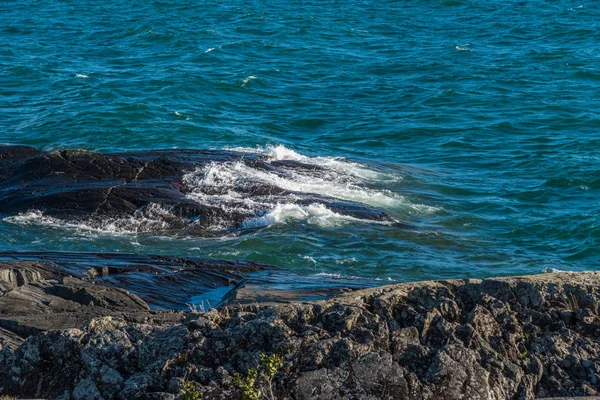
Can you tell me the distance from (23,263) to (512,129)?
2263cm

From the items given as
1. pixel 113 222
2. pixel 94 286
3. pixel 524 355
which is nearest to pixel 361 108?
pixel 113 222

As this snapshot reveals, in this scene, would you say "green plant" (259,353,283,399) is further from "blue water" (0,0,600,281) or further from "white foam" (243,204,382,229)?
"white foam" (243,204,382,229)

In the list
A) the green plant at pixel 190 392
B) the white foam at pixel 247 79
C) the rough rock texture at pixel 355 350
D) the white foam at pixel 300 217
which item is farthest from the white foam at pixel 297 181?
the green plant at pixel 190 392

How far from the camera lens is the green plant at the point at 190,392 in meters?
5.67

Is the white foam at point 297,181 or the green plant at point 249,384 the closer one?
the green plant at point 249,384

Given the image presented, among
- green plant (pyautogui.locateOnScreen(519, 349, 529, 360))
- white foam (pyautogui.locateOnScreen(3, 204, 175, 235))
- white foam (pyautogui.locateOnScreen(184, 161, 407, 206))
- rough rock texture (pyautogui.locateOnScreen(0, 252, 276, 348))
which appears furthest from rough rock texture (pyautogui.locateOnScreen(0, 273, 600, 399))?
white foam (pyautogui.locateOnScreen(184, 161, 407, 206))

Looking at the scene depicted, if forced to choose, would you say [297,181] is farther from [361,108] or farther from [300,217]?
[361,108]

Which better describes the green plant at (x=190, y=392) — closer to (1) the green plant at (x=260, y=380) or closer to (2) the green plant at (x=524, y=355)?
(1) the green plant at (x=260, y=380)

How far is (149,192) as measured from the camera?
21.2 meters

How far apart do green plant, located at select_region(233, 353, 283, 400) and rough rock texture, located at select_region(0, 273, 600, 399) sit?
0.06 m

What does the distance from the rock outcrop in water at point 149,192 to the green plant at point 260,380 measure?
47.5 ft

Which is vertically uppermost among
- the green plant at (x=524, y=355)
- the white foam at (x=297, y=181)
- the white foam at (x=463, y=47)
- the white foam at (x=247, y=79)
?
the green plant at (x=524, y=355)

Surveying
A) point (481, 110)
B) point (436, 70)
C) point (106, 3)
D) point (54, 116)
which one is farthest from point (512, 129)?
point (106, 3)

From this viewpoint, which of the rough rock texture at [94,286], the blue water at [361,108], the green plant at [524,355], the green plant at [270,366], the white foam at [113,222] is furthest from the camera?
the blue water at [361,108]
